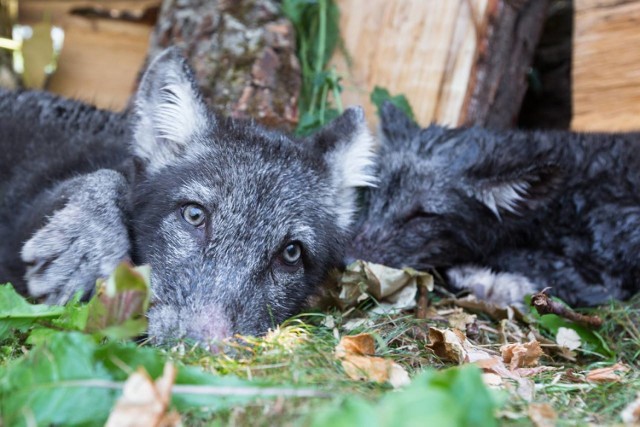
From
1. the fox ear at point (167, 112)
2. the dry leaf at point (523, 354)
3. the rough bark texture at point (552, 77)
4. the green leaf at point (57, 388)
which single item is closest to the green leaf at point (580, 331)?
the dry leaf at point (523, 354)

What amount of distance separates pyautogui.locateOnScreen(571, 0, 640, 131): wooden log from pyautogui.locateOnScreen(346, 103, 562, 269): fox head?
1323 millimetres

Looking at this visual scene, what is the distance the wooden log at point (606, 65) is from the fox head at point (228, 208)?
3537mm

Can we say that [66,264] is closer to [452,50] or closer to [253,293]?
[253,293]

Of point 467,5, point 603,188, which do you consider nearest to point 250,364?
point 603,188

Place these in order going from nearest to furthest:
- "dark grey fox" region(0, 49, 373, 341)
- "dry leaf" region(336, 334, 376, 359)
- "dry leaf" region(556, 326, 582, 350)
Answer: "dry leaf" region(336, 334, 376, 359) → "dark grey fox" region(0, 49, 373, 341) → "dry leaf" region(556, 326, 582, 350)

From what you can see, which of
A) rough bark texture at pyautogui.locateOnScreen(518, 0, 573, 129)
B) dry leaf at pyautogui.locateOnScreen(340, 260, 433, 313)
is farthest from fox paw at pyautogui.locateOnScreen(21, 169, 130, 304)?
rough bark texture at pyautogui.locateOnScreen(518, 0, 573, 129)

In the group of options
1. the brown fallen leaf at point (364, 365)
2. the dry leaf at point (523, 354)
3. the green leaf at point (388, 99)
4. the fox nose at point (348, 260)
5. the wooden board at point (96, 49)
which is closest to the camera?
the brown fallen leaf at point (364, 365)

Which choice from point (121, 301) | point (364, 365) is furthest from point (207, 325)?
point (364, 365)

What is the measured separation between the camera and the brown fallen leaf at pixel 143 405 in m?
2.32

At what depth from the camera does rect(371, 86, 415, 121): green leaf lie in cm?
703

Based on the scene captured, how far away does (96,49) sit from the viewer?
8.84m

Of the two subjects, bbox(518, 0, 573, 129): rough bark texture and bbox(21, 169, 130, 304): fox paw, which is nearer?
bbox(21, 169, 130, 304): fox paw

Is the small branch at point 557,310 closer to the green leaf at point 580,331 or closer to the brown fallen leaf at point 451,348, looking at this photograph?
the green leaf at point 580,331

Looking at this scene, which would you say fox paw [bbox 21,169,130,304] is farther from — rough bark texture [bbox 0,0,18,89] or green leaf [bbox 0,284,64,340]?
rough bark texture [bbox 0,0,18,89]
